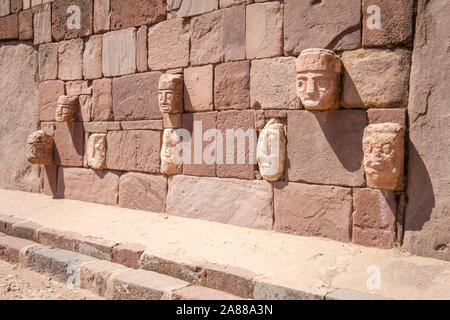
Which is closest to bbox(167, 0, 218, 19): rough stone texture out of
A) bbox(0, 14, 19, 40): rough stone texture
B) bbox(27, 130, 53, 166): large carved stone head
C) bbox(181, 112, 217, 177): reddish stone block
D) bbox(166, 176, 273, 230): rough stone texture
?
bbox(181, 112, 217, 177): reddish stone block

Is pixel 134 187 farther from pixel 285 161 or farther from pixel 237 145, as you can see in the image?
pixel 285 161

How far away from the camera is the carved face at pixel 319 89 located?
4500 millimetres

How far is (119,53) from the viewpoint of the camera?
6.75 meters

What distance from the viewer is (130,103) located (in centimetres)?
662

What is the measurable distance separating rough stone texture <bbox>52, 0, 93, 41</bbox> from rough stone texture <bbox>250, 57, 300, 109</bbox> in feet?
11.2

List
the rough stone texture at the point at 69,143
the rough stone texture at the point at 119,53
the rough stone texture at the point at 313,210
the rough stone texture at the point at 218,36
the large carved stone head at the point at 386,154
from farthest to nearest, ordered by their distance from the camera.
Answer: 1. the rough stone texture at the point at 69,143
2. the rough stone texture at the point at 119,53
3. the rough stone texture at the point at 218,36
4. the rough stone texture at the point at 313,210
5. the large carved stone head at the point at 386,154

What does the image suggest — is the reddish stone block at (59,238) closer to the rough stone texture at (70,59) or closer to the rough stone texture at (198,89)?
the rough stone texture at (198,89)

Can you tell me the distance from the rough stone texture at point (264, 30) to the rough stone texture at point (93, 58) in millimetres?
2873

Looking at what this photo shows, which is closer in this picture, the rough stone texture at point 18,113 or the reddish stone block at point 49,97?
the reddish stone block at point 49,97

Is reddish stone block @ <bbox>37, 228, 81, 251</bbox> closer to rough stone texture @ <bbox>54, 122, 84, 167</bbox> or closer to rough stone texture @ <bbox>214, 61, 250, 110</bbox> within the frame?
rough stone texture @ <bbox>54, 122, 84, 167</bbox>

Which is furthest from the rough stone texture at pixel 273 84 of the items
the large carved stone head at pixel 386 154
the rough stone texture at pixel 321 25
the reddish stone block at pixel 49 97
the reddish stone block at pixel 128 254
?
the reddish stone block at pixel 49 97

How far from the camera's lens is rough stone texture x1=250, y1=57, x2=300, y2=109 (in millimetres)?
4973

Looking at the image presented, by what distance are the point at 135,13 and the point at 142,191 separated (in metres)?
2.63
